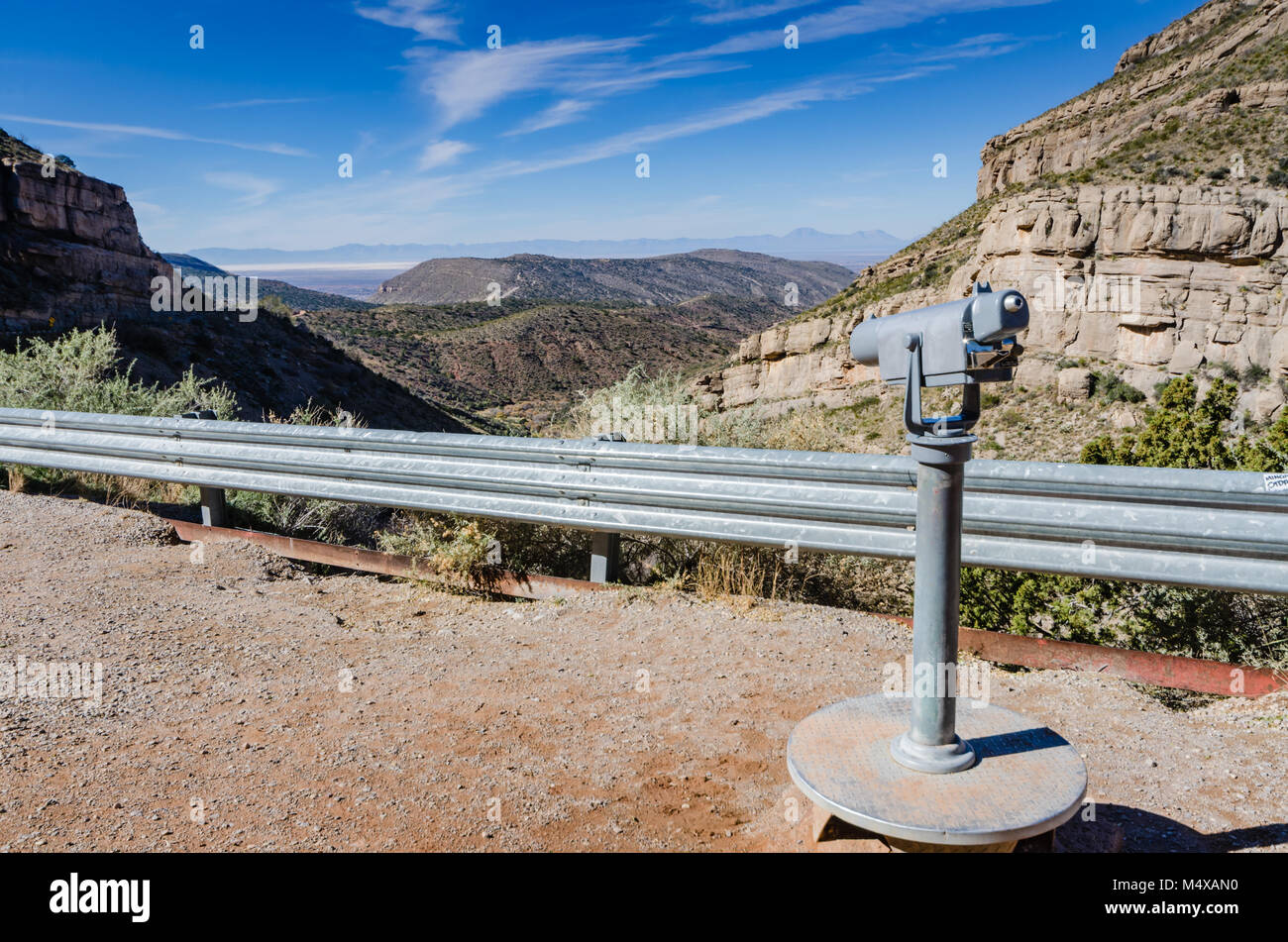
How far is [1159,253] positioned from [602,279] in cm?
11728

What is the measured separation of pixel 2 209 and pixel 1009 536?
4141 cm

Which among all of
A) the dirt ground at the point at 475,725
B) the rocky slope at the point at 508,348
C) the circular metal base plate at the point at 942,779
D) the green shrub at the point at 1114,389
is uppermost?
the rocky slope at the point at 508,348

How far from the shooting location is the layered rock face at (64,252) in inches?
1204

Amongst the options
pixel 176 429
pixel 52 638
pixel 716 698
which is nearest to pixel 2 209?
pixel 176 429

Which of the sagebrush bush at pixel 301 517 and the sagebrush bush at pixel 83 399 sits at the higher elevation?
the sagebrush bush at pixel 83 399

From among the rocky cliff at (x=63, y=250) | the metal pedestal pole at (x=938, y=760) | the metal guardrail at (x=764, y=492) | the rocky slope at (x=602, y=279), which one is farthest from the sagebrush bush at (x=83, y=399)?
the rocky slope at (x=602, y=279)

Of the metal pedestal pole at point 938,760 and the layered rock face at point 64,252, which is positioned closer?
the metal pedestal pole at point 938,760

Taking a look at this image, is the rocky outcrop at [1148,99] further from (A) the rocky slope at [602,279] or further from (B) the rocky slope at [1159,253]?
(A) the rocky slope at [602,279]

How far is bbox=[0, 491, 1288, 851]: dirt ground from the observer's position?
2.48 m

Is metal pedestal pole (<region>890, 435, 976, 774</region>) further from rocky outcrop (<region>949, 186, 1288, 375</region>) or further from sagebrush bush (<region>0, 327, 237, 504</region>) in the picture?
rocky outcrop (<region>949, 186, 1288, 375</region>)

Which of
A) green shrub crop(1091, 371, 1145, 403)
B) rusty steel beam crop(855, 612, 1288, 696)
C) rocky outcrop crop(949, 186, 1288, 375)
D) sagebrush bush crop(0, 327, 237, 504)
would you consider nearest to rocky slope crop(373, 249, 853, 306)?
rocky outcrop crop(949, 186, 1288, 375)

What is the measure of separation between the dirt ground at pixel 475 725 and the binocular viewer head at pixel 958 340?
133cm

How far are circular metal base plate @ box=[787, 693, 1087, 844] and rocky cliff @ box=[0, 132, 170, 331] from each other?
113 feet
